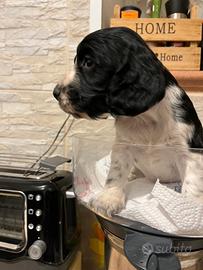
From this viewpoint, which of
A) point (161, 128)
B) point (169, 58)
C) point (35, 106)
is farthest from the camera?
point (35, 106)

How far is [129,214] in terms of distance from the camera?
54 centimetres

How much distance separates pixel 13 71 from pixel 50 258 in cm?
56

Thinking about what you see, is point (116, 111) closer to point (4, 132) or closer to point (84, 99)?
point (84, 99)

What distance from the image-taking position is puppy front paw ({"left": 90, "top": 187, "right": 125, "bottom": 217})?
58 centimetres

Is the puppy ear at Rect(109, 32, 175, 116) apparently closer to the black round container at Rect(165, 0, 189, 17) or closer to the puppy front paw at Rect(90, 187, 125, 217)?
the puppy front paw at Rect(90, 187, 125, 217)

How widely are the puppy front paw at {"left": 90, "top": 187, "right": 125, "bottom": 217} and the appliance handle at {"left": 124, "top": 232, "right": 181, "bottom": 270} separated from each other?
72 millimetres

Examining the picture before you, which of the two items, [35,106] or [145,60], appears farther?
[35,106]

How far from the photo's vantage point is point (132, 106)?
563 millimetres

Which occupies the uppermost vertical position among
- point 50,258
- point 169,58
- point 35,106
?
point 169,58

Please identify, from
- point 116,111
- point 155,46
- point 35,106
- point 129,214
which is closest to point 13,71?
point 35,106

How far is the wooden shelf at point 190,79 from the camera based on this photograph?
0.84m

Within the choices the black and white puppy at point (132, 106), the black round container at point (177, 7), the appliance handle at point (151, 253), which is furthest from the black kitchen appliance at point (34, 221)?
the black round container at point (177, 7)

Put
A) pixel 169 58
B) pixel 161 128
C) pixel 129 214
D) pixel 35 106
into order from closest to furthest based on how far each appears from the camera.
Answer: pixel 129 214 → pixel 161 128 → pixel 169 58 → pixel 35 106

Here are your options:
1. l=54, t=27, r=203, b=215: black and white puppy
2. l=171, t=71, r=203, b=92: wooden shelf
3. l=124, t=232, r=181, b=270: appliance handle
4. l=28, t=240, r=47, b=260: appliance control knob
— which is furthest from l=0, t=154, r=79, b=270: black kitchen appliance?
l=171, t=71, r=203, b=92: wooden shelf
